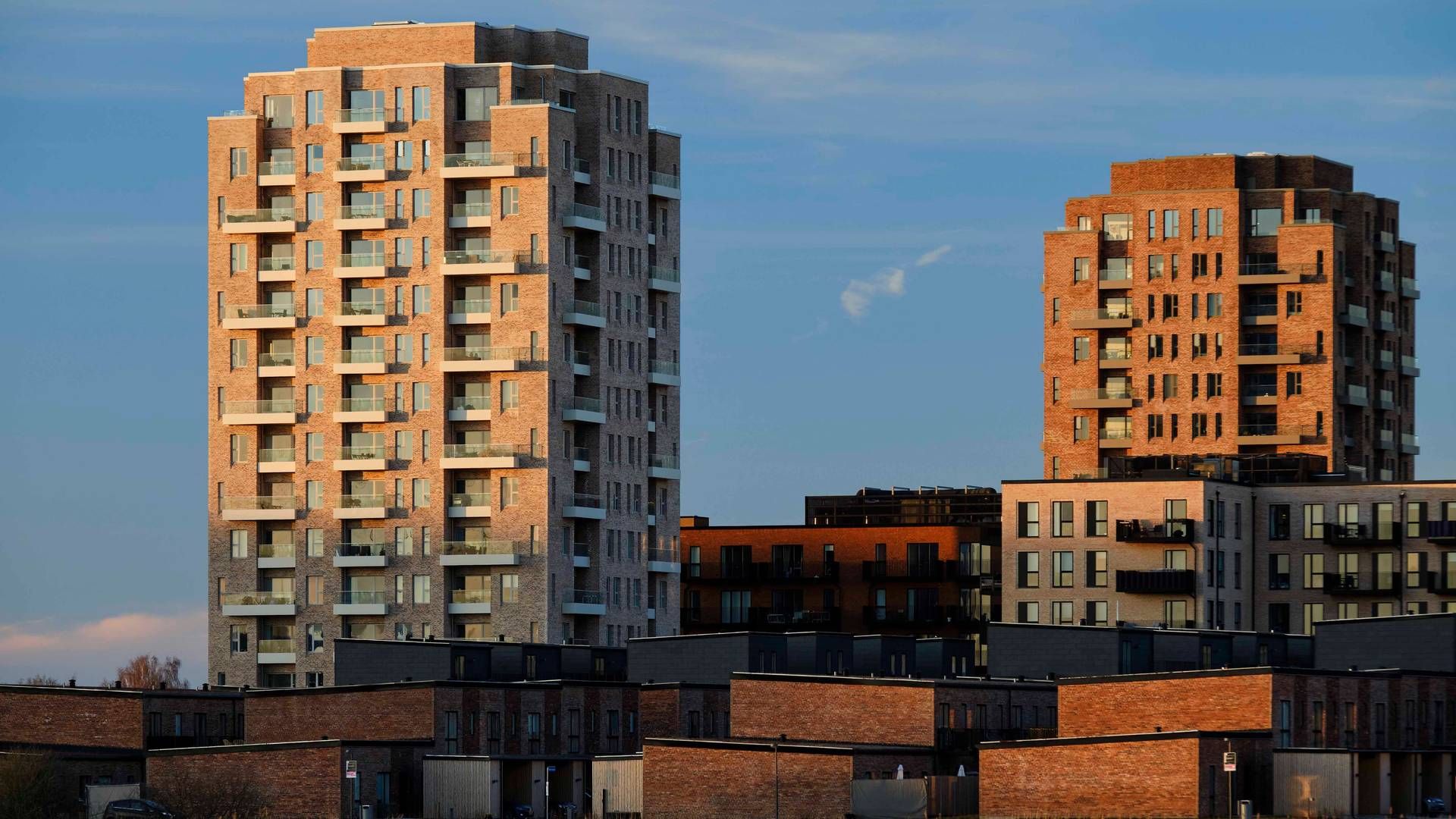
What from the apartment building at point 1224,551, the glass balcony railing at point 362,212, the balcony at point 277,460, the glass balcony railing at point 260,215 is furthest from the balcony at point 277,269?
the apartment building at point 1224,551

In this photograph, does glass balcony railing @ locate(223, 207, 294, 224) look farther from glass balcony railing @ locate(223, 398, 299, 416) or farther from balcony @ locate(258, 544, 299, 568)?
balcony @ locate(258, 544, 299, 568)

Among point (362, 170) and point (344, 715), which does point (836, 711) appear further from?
point (362, 170)

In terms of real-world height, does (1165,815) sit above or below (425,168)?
below

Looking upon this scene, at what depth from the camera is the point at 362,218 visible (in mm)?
195000

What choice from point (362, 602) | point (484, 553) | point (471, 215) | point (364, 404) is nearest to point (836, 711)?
point (484, 553)

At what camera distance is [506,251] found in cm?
19225

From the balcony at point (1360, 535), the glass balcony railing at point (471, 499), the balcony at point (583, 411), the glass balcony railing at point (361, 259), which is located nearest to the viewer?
the balcony at point (1360, 535)

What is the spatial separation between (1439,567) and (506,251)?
63958mm

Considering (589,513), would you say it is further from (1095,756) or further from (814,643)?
(1095,756)

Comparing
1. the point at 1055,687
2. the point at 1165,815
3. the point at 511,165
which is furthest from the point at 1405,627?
the point at 511,165

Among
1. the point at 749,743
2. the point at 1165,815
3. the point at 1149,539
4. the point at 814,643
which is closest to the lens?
the point at 1165,815

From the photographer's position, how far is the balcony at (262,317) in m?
197

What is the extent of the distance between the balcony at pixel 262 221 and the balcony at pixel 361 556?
21.7 metres

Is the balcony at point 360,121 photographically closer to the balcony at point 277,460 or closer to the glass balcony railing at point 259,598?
the balcony at point 277,460
